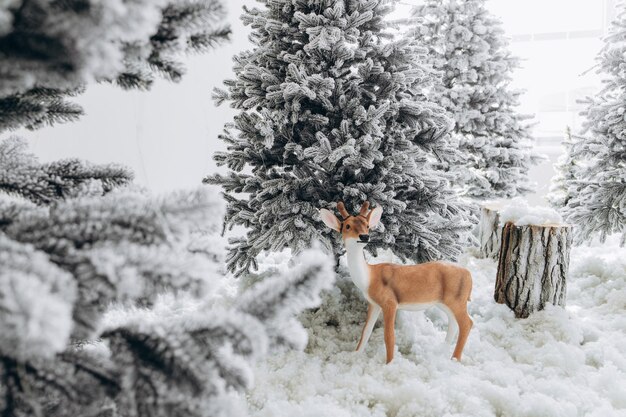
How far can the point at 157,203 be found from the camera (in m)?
0.77

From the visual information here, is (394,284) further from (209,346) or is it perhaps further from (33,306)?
(33,306)

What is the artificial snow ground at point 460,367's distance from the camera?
2068mm

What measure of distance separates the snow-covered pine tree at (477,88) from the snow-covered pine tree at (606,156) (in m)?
0.89

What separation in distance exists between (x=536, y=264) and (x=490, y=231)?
1353 mm

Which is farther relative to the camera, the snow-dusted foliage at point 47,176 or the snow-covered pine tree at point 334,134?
the snow-covered pine tree at point 334,134

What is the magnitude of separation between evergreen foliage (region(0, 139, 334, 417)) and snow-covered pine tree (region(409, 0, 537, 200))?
4321 mm

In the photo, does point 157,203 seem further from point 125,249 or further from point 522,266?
point 522,266

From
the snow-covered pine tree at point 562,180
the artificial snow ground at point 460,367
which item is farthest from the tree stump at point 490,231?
the snow-covered pine tree at point 562,180

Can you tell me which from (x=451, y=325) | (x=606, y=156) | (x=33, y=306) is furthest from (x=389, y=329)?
(x=606, y=156)

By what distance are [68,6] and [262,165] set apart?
228 centimetres

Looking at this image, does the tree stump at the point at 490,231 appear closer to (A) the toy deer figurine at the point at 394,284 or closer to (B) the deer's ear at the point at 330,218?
(A) the toy deer figurine at the point at 394,284

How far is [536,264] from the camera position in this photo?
2965 mm

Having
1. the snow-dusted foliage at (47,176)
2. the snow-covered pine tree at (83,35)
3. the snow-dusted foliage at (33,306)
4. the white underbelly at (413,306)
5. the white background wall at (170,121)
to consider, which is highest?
the white background wall at (170,121)

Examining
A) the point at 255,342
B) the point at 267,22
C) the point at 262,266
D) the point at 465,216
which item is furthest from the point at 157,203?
the point at 262,266
